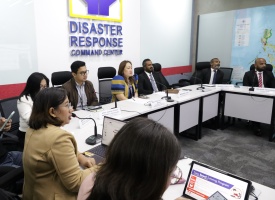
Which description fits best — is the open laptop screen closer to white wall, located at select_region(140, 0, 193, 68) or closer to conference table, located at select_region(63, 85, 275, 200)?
conference table, located at select_region(63, 85, 275, 200)

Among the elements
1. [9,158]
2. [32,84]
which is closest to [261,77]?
[32,84]

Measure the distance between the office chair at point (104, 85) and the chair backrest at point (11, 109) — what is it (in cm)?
137

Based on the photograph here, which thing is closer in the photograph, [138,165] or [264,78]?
[138,165]

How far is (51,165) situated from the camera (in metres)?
1.19

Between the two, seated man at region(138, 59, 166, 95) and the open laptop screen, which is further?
seated man at region(138, 59, 166, 95)

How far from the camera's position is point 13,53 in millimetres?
3271

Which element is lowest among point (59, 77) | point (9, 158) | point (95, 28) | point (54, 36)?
point (9, 158)

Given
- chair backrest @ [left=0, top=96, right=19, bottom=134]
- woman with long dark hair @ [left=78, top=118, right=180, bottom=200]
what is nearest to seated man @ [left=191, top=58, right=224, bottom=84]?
chair backrest @ [left=0, top=96, right=19, bottom=134]

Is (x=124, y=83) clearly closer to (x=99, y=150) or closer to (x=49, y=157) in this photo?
(x=99, y=150)

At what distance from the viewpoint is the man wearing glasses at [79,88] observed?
2.98 m

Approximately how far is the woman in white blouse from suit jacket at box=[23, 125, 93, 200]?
1073 mm

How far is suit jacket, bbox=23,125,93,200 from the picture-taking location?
3.80 feet

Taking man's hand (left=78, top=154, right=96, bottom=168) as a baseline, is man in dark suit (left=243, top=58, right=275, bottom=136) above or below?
above

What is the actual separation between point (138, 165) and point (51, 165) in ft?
2.29
